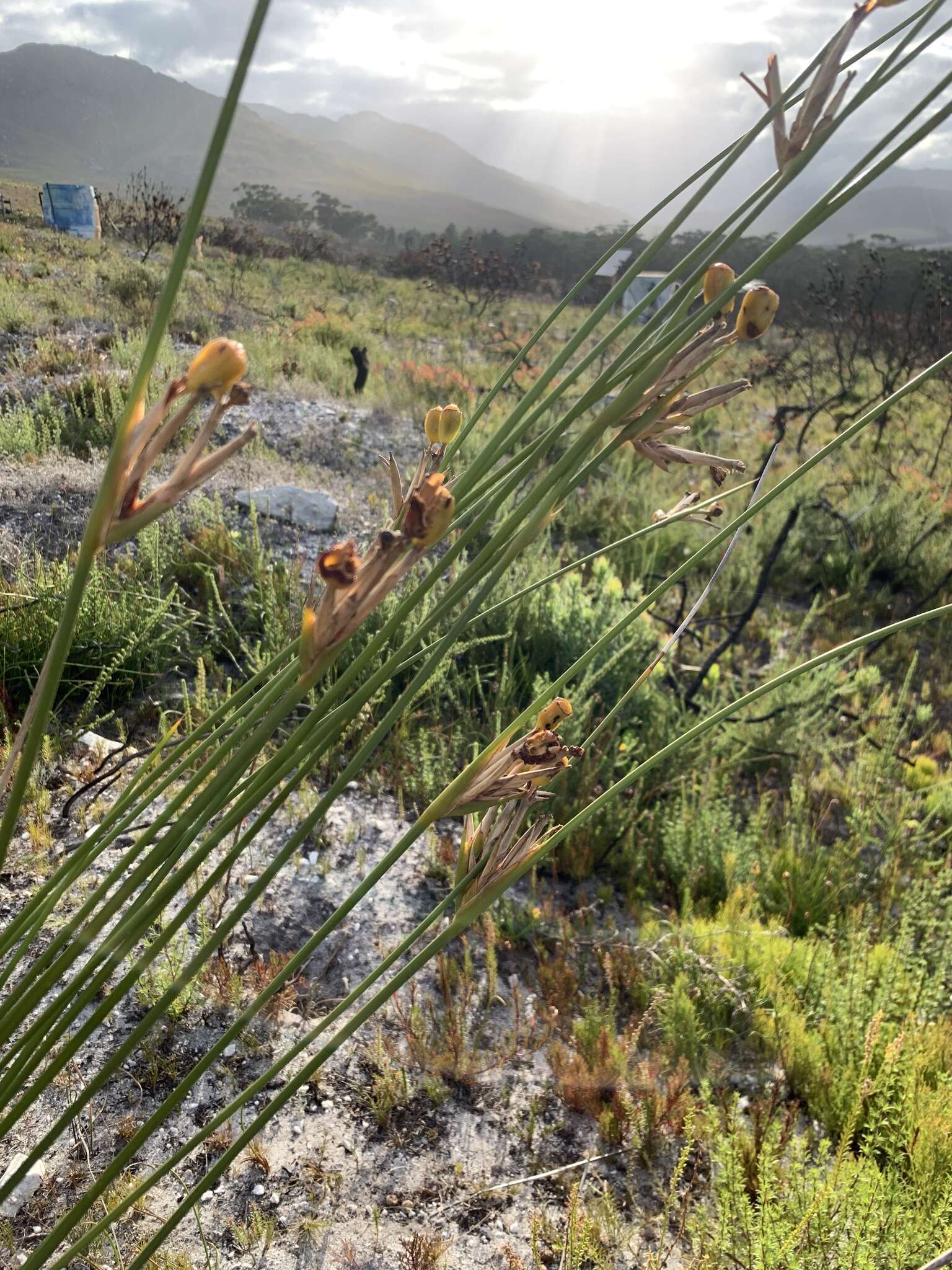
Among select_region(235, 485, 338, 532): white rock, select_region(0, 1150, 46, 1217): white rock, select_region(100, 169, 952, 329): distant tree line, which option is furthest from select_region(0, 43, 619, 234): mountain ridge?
select_region(0, 1150, 46, 1217): white rock

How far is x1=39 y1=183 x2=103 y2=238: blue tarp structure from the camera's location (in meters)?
10.4

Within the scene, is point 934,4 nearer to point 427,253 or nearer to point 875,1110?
point 875,1110

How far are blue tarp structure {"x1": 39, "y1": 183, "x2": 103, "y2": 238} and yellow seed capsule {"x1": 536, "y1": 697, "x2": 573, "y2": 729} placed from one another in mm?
12279

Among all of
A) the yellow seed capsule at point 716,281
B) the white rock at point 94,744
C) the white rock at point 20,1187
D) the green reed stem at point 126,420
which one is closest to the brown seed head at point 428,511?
the green reed stem at point 126,420

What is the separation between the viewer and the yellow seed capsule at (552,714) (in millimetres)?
456

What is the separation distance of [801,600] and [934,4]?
3.37 metres

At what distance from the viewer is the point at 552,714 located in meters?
0.46

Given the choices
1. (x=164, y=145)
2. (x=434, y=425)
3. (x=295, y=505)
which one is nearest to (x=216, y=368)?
(x=434, y=425)

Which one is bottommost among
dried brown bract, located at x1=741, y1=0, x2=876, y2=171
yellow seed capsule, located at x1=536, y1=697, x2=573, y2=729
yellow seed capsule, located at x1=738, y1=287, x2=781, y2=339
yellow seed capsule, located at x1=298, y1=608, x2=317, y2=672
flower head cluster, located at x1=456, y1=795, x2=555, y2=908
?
flower head cluster, located at x1=456, y1=795, x2=555, y2=908

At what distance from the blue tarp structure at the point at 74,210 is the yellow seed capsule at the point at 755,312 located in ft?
40.2

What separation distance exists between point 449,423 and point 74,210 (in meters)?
12.7

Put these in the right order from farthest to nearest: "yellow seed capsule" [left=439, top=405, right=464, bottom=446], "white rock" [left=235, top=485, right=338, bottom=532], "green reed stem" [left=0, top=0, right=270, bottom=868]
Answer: "white rock" [left=235, top=485, right=338, bottom=532]
"yellow seed capsule" [left=439, top=405, right=464, bottom=446]
"green reed stem" [left=0, top=0, right=270, bottom=868]

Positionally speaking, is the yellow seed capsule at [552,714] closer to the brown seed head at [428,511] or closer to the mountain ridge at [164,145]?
the brown seed head at [428,511]

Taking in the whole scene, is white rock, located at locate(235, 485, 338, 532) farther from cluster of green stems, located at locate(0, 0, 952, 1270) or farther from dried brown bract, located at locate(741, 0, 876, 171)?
dried brown bract, located at locate(741, 0, 876, 171)
